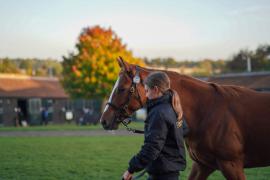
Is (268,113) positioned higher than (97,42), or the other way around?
(97,42)

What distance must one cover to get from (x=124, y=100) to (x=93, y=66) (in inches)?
1922

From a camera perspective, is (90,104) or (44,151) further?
(90,104)

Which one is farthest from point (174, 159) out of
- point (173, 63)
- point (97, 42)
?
point (173, 63)

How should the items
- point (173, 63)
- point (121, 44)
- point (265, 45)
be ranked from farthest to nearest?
point (173, 63), point (265, 45), point (121, 44)

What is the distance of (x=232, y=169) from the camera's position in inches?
229

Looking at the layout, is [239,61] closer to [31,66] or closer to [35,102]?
[35,102]

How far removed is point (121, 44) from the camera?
59.3m

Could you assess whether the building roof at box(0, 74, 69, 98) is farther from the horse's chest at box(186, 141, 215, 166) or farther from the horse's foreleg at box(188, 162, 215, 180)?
the horse's chest at box(186, 141, 215, 166)

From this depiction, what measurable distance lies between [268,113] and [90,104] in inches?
1925

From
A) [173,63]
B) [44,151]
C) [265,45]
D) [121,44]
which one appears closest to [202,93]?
[44,151]

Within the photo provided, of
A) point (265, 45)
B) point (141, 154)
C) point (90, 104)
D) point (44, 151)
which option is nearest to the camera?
point (141, 154)

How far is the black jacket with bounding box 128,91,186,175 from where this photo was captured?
15.0ft

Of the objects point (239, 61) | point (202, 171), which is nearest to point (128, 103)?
point (202, 171)

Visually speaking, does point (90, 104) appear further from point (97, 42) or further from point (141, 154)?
point (141, 154)
